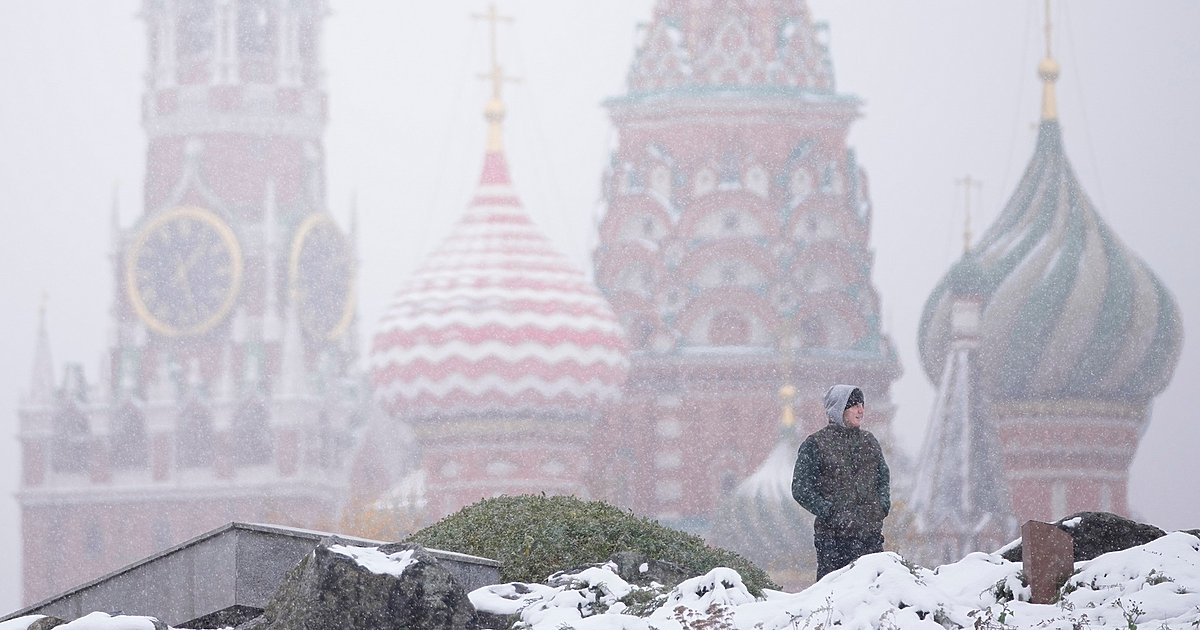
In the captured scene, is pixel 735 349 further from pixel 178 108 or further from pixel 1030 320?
pixel 178 108

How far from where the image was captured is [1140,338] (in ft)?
145

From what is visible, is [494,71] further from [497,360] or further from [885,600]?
[885,600]

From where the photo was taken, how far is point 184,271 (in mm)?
59969

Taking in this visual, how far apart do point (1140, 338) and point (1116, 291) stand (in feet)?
3.57

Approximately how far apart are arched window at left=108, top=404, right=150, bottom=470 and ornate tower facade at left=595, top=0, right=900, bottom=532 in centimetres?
1800

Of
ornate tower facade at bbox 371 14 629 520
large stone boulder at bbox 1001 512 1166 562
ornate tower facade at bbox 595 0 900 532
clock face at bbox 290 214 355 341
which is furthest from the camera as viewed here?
clock face at bbox 290 214 355 341

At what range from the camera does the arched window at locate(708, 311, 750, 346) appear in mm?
45062

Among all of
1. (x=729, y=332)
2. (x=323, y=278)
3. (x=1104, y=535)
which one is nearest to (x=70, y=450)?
(x=323, y=278)

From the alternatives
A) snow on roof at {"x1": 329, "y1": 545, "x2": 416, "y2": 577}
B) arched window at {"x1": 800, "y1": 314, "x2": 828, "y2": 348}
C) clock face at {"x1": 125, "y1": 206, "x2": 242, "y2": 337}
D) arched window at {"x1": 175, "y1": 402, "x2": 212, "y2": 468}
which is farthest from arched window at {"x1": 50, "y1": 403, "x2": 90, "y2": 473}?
snow on roof at {"x1": 329, "y1": 545, "x2": 416, "y2": 577}

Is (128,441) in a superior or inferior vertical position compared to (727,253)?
inferior

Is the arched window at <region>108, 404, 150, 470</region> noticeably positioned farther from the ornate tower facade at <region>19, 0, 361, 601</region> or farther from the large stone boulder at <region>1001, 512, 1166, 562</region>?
the large stone boulder at <region>1001, 512, 1166, 562</region>

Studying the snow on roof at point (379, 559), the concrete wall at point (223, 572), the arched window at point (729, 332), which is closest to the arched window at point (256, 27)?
the arched window at point (729, 332)

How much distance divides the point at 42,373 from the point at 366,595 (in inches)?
2154

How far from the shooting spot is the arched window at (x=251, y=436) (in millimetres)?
58125
